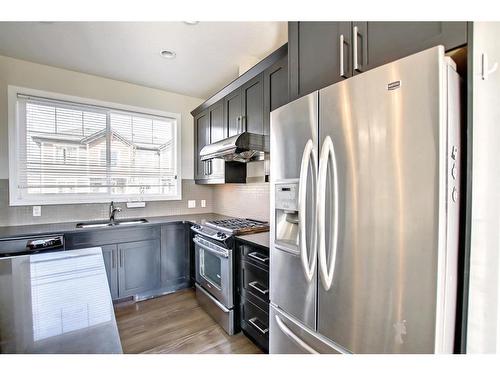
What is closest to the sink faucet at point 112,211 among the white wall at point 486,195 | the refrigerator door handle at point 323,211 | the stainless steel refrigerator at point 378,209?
the stainless steel refrigerator at point 378,209

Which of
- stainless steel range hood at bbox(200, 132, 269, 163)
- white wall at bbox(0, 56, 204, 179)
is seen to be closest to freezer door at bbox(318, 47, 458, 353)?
stainless steel range hood at bbox(200, 132, 269, 163)

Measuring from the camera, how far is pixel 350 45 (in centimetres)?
113

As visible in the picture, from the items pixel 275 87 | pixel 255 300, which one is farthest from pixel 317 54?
pixel 255 300

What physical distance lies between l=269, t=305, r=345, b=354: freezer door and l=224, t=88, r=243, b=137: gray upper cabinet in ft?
5.89

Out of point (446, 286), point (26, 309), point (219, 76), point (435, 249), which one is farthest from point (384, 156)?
point (219, 76)

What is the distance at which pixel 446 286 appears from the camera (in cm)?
79

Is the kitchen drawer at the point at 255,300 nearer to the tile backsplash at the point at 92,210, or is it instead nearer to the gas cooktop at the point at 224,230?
the gas cooktop at the point at 224,230

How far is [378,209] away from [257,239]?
1.22m

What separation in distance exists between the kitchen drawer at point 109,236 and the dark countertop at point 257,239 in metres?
1.35

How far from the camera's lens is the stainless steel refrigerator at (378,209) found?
0.77 meters

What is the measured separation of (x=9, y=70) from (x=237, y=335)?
3.63 metres

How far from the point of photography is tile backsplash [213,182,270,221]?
280cm

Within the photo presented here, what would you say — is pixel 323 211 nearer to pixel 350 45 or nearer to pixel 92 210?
pixel 350 45

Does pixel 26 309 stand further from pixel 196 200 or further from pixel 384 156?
pixel 196 200
